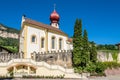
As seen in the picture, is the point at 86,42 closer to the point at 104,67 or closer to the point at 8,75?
the point at 104,67

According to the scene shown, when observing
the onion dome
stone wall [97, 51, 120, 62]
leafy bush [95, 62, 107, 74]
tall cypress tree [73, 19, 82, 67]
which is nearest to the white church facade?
tall cypress tree [73, 19, 82, 67]

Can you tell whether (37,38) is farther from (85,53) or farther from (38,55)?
(85,53)

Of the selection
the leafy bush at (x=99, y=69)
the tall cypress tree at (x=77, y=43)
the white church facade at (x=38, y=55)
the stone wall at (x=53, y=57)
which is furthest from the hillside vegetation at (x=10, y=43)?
the leafy bush at (x=99, y=69)

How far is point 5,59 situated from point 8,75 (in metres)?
6.32

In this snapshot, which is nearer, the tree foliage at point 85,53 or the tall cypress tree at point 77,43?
the tree foliage at point 85,53

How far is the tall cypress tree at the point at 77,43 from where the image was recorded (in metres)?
40.1

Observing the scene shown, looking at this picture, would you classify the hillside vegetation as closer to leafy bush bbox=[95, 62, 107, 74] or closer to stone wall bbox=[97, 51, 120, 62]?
stone wall bbox=[97, 51, 120, 62]

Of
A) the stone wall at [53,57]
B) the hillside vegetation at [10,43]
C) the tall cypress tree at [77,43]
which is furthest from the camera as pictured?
the hillside vegetation at [10,43]

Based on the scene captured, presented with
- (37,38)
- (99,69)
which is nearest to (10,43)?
(37,38)

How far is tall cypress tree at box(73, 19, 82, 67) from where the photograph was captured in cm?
4012

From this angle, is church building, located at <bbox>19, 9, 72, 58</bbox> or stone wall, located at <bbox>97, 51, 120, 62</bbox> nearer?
church building, located at <bbox>19, 9, 72, 58</bbox>

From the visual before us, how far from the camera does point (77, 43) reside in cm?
4081

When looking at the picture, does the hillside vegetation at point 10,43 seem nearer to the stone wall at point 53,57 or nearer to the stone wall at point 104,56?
the stone wall at point 53,57

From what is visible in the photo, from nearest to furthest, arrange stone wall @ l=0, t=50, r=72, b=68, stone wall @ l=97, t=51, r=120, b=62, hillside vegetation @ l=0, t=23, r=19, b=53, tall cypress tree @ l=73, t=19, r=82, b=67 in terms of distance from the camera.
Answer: tall cypress tree @ l=73, t=19, r=82, b=67
stone wall @ l=0, t=50, r=72, b=68
stone wall @ l=97, t=51, r=120, b=62
hillside vegetation @ l=0, t=23, r=19, b=53
